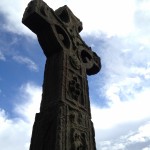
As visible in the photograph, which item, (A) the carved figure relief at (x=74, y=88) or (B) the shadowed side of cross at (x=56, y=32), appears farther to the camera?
(B) the shadowed side of cross at (x=56, y=32)

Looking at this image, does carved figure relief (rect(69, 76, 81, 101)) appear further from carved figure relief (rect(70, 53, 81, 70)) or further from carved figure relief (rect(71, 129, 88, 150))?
carved figure relief (rect(71, 129, 88, 150))

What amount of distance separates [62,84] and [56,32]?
1195 mm

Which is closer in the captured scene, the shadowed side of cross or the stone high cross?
the stone high cross

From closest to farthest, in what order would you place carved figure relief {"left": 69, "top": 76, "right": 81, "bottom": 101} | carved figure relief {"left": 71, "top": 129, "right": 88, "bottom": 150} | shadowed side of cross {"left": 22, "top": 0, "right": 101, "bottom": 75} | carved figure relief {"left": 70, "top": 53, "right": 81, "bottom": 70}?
carved figure relief {"left": 71, "top": 129, "right": 88, "bottom": 150}
carved figure relief {"left": 69, "top": 76, "right": 81, "bottom": 101}
shadowed side of cross {"left": 22, "top": 0, "right": 101, "bottom": 75}
carved figure relief {"left": 70, "top": 53, "right": 81, "bottom": 70}

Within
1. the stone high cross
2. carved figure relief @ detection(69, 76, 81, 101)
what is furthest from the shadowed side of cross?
carved figure relief @ detection(69, 76, 81, 101)

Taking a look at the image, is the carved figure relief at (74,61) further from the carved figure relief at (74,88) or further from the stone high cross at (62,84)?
the carved figure relief at (74,88)

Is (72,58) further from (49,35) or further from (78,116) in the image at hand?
(78,116)

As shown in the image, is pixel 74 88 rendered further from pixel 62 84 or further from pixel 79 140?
pixel 79 140

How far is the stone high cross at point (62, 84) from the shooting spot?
3.93 metres

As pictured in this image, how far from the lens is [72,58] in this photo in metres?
5.17

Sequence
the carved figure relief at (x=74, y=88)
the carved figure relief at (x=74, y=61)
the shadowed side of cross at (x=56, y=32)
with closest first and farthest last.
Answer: the carved figure relief at (x=74, y=88)
the shadowed side of cross at (x=56, y=32)
the carved figure relief at (x=74, y=61)

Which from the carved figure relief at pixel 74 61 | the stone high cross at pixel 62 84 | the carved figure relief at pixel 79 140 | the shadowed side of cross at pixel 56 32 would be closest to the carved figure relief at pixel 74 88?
the stone high cross at pixel 62 84

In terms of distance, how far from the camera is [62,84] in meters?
4.44

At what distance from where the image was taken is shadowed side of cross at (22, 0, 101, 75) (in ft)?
16.2
